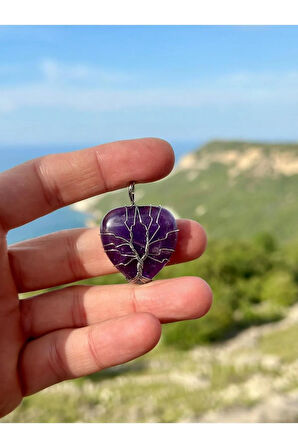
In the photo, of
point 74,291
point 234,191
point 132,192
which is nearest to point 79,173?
point 132,192

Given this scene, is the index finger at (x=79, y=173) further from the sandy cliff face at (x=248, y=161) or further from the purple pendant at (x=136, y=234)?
the sandy cliff face at (x=248, y=161)

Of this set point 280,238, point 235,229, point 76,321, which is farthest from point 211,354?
point 235,229

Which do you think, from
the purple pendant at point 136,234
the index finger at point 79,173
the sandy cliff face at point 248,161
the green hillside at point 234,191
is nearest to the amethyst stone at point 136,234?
the purple pendant at point 136,234

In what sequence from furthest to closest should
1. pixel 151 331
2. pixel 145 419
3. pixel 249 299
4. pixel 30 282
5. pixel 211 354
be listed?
1. pixel 249 299
2. pixel 211 354
3. pixel 145 419
4. pixel 30 282
5. pixel 151 331

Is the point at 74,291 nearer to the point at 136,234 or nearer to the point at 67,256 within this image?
the point at 67,256

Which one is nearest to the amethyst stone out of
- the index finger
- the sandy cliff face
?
the index finger

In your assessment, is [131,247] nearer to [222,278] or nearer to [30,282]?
[30,282]

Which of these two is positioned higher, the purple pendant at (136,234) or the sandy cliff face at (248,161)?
the purple pendant at (136,234)
